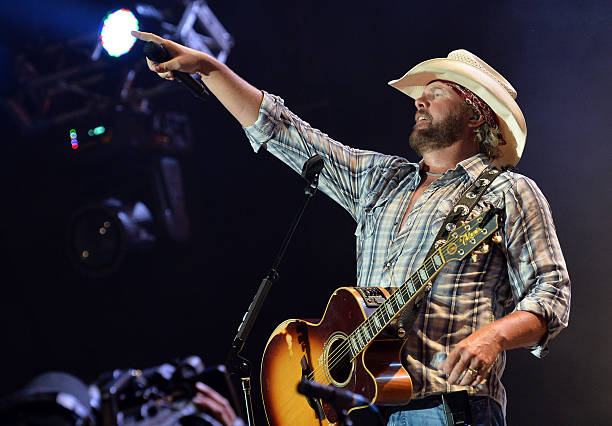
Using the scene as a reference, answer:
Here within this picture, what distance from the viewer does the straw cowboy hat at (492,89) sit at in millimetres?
2957

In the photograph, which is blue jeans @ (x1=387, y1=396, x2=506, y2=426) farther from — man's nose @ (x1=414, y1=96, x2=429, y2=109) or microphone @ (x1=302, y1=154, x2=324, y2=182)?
man's nose @ (x1=414, y1=96, x2=429, y2=109)

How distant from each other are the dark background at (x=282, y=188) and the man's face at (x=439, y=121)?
5.06 ft

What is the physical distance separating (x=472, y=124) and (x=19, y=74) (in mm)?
4178

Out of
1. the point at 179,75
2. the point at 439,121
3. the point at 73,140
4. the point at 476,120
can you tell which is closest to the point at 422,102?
the point at 439,121

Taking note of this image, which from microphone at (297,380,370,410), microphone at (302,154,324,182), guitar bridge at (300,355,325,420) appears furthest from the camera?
microphone at (302,154,324,182)

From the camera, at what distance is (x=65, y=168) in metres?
5.92

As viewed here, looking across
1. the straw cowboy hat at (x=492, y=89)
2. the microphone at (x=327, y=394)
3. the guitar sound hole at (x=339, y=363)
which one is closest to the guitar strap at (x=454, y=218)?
the guitar sound hole at (x=339, y=363)

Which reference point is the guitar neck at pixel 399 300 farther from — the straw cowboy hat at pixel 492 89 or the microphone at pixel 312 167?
the straw cowboy hat at pixel 492 89

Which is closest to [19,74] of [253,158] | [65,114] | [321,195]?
[65,114]

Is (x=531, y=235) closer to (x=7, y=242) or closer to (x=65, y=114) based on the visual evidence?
(x=65, y=114)

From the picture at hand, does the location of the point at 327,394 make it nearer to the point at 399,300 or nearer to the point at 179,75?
the point at 399,300

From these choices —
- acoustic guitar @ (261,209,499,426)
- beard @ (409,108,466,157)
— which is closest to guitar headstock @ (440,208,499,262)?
acoustic guitar @ (261,209,499,426)

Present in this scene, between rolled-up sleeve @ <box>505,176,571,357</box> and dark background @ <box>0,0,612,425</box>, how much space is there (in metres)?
1.95

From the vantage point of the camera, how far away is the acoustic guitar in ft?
7.63
